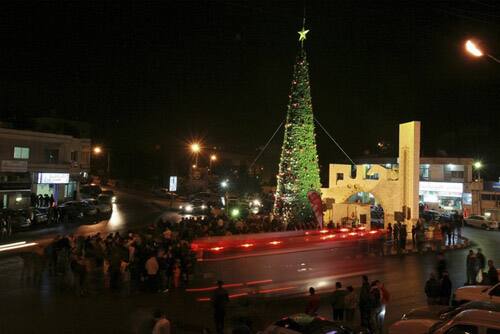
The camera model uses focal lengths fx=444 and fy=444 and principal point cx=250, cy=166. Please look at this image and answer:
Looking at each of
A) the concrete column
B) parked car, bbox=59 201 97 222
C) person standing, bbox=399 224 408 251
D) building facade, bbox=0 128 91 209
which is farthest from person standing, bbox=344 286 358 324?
building facade, bbox=0 128 91 209

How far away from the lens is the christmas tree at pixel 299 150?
92.6 ft

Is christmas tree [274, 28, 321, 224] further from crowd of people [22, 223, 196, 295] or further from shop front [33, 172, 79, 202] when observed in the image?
shop front [33, 172, 79, 202]

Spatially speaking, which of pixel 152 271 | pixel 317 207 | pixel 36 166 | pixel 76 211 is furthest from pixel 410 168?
pixel 36 166

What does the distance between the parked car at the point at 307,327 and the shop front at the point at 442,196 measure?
38396 millimetres

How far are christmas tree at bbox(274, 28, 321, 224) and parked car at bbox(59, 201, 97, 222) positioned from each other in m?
13.3

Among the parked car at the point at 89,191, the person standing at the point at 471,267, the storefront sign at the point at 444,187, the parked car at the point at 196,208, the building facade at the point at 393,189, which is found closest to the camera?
the person standing at the point at 471,267

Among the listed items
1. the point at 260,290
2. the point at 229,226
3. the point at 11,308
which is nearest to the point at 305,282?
the point at 260,290

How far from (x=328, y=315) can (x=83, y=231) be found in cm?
1786

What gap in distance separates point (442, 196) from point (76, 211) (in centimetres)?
3562

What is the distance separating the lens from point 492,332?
23.2 feet

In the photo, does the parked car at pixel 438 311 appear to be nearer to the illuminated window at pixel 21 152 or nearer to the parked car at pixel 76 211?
the parked car at pixel 76 211

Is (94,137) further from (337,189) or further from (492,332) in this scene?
(492,332)

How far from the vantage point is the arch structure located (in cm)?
2534

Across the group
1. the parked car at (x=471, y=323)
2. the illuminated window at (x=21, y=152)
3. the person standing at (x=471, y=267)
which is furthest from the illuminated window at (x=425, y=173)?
the parked car at (x=471, y=323)
